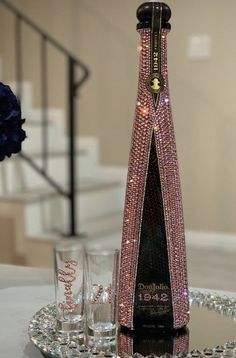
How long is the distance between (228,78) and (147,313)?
10.6 feet

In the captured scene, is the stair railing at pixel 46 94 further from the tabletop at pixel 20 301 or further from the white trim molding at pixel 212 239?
the tabletop at pixel 20 301

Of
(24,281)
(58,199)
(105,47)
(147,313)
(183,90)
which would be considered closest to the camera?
(147,313)

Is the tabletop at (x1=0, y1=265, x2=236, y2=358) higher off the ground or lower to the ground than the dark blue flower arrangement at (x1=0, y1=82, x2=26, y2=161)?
lower

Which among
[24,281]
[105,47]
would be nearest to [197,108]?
[105,47]

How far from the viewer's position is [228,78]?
3.91 meters

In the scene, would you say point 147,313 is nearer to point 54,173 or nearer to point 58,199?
point 58,199

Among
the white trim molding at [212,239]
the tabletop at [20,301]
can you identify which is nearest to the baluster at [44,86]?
the white trim molding at [212,239]

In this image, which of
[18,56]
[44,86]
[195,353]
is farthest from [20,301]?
[18,56]

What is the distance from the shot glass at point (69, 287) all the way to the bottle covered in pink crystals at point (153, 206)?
0.28ft

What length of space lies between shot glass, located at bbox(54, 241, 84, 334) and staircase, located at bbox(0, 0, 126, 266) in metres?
2.57

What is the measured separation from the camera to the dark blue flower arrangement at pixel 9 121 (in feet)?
2.94

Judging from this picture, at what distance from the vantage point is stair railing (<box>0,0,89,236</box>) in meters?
3.54

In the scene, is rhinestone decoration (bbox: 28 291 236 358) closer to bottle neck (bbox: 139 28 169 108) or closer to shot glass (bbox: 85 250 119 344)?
shot glass (bbox: 85 250 119 344)

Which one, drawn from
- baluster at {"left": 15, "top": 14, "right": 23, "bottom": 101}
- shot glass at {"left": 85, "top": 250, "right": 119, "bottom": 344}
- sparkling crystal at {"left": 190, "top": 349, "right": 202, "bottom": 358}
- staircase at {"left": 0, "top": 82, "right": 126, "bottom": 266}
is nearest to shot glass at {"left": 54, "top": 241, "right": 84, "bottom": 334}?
shot glass at {"left": 85, "top": 250, "right": 119, "bottom": 344}
